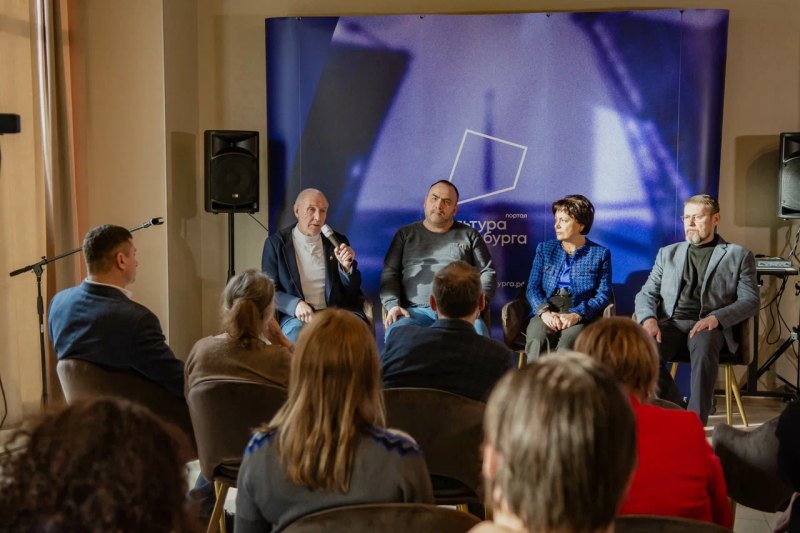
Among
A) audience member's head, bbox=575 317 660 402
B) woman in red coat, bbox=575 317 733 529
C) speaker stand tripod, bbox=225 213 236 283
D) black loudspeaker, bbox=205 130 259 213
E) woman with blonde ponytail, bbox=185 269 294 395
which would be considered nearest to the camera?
woman in red coat, bbox=575 317 733 529

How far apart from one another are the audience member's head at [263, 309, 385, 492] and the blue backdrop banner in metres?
3.51

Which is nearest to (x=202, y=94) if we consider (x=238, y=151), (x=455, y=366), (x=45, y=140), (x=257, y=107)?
(x=257, y=107)

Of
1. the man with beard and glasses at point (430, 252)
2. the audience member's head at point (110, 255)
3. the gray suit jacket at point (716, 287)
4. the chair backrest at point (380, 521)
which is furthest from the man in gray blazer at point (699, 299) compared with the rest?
the chair backrest at point (380, 521)

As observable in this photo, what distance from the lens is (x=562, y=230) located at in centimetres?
448

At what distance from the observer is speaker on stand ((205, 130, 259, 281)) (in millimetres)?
5047

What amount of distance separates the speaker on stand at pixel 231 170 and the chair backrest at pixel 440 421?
3121mm

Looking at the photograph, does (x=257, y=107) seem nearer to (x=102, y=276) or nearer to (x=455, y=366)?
(x=102, y=276)

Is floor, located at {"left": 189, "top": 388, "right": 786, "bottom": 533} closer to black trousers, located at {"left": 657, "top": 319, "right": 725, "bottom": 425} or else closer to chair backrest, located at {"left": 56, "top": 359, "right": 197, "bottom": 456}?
black trousers, located at {"left": 657, "top": 319, "right": 725, "bottom": 425}

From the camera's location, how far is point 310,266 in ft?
15.0

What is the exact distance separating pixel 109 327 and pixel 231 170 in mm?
2367

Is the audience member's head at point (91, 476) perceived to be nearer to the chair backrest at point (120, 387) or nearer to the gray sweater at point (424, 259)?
the chair backrest at point (120, 387)

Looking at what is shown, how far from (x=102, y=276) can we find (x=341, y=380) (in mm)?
1764

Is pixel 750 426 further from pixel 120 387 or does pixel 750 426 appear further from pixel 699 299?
pixel 120 387

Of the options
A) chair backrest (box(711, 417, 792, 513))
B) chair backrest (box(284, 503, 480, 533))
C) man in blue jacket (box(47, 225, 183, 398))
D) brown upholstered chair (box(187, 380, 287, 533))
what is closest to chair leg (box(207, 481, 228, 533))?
brown upholstered chair (box(187, 380, 287, 533))
